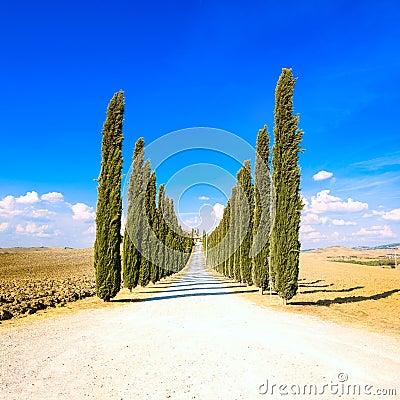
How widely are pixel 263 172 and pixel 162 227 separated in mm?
15188

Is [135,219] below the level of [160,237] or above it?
above

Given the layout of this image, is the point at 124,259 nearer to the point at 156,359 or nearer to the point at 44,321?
the point at 44,321

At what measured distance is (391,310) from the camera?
42.8 feet

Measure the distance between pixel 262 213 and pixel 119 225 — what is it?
8139 mm

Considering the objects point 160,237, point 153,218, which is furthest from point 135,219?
point 160,237

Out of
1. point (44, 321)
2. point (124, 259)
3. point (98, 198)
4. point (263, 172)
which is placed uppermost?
point (263, 172)

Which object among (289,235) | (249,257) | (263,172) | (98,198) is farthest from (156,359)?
(249,257)

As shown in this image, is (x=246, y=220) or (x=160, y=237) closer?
(x=246, y=220)

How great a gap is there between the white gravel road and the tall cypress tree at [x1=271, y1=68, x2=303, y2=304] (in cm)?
388

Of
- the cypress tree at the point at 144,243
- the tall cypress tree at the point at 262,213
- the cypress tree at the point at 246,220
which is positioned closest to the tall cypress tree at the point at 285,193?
the tall cypress tree at the point at 262,213

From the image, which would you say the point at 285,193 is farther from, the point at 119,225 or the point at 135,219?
the point at 135,219

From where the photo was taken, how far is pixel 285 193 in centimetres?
1497

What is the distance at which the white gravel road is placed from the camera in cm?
505
